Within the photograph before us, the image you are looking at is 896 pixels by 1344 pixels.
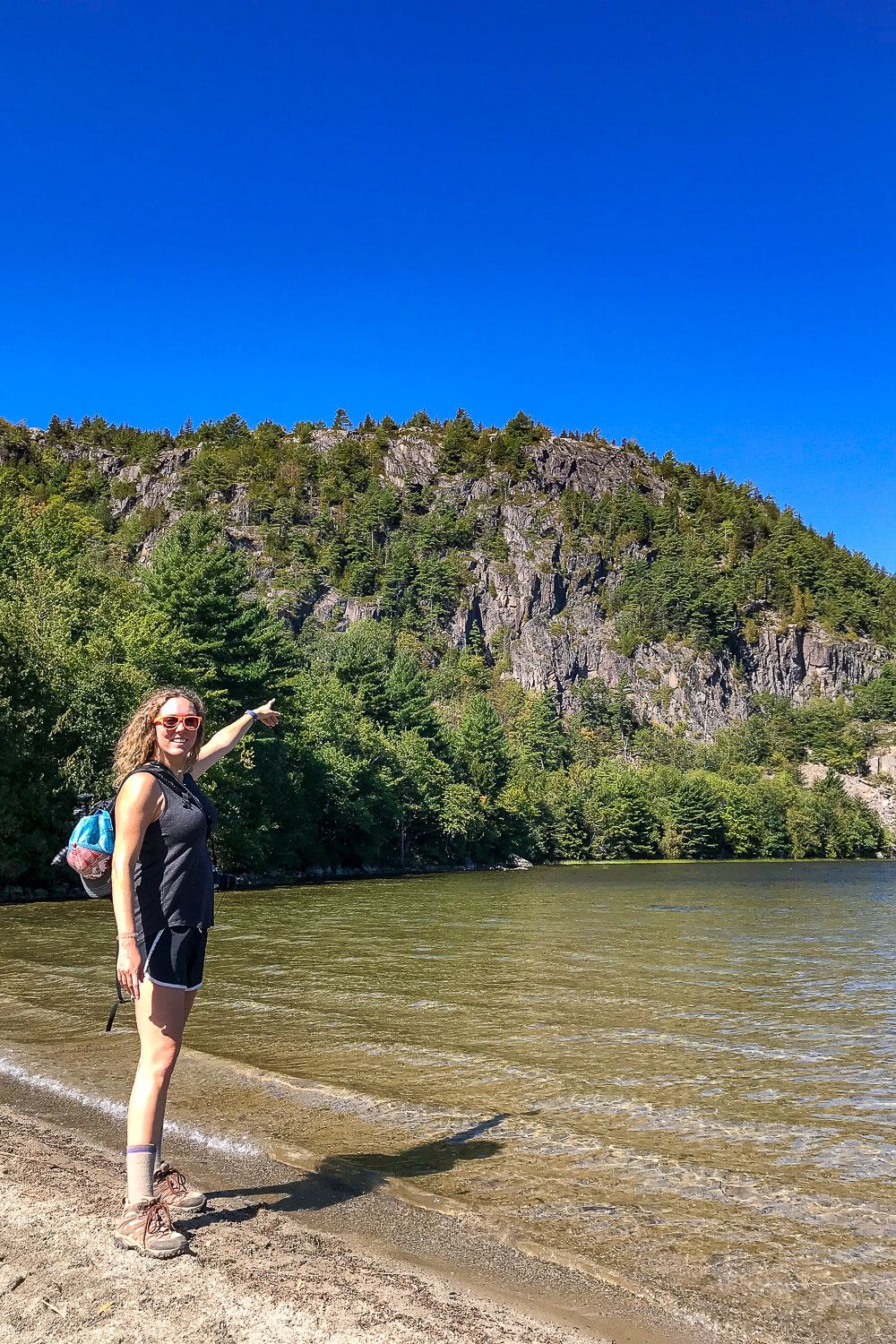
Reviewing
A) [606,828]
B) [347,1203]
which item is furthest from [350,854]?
[347,1203]

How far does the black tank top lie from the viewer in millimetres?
4840

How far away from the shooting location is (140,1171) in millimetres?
4719

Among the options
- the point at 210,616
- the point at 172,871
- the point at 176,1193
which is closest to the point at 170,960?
the point at 172,871

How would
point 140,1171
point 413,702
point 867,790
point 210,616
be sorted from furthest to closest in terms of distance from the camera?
point 867,790, point 413,702, point 210,616, point 140,1171

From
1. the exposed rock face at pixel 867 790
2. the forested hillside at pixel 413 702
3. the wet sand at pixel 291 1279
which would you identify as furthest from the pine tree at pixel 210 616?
the exposed rock face at pixel 867 790

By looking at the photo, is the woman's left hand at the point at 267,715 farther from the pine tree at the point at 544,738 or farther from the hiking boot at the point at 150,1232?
the pine tree at the point at 544,738

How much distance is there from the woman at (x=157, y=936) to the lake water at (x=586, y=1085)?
1.63 m

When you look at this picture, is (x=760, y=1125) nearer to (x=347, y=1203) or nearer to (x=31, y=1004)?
(x=347, y=1203)

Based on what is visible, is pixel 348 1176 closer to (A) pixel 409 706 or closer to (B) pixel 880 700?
(A) pixel 409 706

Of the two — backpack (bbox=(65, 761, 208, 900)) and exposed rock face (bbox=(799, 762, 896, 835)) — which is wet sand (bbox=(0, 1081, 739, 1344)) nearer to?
backpack (bbox=(65, 761, 208, 900))

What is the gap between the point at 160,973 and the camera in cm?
482

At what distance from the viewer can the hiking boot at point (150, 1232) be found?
4430 millimetres

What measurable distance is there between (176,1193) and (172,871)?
184 centimetres

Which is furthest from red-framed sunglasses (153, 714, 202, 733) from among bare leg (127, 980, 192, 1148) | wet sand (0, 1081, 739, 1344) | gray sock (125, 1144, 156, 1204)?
wet sand (0, 1081, 739, 1344)
